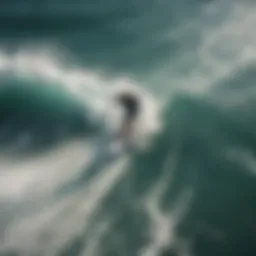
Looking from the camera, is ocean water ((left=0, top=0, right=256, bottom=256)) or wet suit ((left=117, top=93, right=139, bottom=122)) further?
wet suit ((left=117, top=93, right=139, bottom=122))

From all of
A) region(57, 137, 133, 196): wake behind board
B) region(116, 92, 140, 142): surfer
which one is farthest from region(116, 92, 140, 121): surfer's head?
region(57, 137, 133, 196): wake behind board

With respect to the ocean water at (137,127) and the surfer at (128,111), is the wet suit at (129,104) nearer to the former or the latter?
the surfer at (128,111)

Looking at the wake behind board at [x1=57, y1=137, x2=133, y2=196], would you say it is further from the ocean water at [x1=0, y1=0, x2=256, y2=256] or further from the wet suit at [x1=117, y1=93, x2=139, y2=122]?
the wet suit at [x1=117, y1=93, x2=139, y2=122]

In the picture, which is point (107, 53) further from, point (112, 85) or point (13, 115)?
point (13, 115)

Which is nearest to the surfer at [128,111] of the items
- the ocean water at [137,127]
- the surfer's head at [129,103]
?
the surfer's head at [129,103]

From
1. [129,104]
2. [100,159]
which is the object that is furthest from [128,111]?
[100,159]

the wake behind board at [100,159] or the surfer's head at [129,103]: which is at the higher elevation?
the surfer's head at [129,103]

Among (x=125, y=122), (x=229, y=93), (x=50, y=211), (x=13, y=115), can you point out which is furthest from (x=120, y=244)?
(x=229, y=93)

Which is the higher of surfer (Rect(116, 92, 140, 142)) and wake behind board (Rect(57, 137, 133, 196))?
surfer (Rect(116, 92, 140, 142))
